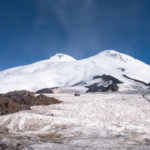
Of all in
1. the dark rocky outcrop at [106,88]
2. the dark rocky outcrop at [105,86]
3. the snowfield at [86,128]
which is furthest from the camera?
the dark rocky outcrop at [105,86]

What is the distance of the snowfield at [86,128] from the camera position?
11.5 metres

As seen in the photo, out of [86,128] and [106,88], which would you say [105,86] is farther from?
[86,128]

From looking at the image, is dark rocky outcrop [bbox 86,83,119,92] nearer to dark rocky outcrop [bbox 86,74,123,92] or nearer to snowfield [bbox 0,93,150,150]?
dark rocky outcrop [bbox 86,74,123,92]

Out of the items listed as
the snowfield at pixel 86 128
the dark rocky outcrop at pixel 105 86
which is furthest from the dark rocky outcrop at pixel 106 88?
the snowfield at pixel 86 128

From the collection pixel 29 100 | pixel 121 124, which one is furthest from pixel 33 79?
pixel 121 124

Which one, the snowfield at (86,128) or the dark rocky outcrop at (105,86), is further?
the dark rocky outcrop at (105,86)

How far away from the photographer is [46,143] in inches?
457

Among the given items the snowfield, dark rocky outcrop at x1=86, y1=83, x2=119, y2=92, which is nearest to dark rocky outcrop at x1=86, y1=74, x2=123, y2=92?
dark rocky outcrop at x1=86, y1=83, x2=119, y2=92

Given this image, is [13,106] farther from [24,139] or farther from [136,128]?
[136,128]

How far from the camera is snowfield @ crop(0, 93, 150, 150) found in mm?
11469

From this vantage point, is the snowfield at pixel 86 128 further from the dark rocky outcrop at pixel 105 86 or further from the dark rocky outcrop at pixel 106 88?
the dark rocky outcrop at pixel 105 86

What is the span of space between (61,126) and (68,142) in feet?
12.6

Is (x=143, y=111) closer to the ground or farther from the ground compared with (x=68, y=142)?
farther from the ground

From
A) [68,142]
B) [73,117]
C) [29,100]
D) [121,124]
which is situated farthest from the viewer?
[29,100]
